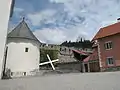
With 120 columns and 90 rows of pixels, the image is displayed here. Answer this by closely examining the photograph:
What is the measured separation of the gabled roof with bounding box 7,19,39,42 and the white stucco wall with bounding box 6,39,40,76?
0.68 m

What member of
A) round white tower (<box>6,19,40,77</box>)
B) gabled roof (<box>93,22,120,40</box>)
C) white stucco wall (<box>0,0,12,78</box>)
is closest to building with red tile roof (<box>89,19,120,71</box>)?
gabled roof (<box>93,22,120,40</box>)

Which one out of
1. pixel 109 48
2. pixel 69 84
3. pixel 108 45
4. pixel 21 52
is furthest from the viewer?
pixel 108 45

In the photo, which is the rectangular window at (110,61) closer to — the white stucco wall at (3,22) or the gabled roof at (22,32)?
the gabled roof at (22,32)

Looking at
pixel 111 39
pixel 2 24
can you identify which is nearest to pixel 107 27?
pixel 111 39

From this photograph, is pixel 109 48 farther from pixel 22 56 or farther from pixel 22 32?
pixel 22 32

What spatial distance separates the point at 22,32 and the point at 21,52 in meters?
3.54

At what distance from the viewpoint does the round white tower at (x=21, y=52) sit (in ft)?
62.3

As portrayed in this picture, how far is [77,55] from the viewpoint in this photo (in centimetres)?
3394

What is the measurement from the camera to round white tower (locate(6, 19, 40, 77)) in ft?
62.3

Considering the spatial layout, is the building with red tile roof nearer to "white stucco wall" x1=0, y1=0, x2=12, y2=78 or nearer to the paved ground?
the paved ground

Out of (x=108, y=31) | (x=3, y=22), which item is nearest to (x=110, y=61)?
(x=108, y=31)

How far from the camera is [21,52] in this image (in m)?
20.2

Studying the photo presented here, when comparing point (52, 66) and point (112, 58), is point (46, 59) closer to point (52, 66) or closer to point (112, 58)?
point (52, 66)

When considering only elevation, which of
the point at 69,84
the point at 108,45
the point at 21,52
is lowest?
the point at 69,84
